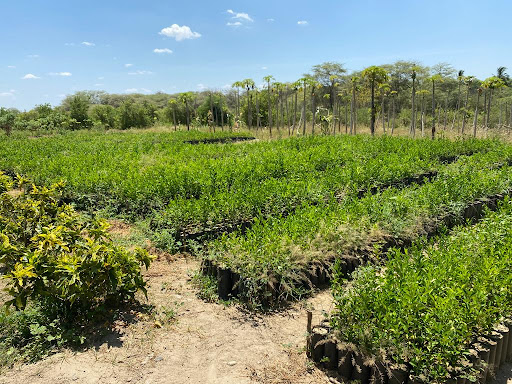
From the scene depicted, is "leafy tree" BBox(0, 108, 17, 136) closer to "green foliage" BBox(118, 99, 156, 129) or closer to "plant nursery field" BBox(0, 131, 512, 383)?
"green foliage" BBox(118, 99, 156, 129)

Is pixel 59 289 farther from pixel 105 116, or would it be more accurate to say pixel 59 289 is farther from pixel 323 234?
pixel 105 116

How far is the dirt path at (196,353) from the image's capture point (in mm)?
3264

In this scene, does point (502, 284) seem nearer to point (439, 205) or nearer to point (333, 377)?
point (333, 377)

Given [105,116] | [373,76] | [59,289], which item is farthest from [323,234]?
[105,116]

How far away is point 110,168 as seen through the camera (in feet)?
33.6

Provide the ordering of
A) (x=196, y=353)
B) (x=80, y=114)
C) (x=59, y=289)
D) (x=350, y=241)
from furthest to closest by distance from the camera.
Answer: (x=80, y=114) < (x=350, y=241) < (x=59, y=289) < (x=196, y=353)

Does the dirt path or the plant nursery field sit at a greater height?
the plant nursery field

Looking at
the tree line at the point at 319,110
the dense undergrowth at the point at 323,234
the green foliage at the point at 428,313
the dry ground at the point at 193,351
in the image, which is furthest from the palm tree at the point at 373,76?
the dry ground at the point at 193,351

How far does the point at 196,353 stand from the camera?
3.62 meters

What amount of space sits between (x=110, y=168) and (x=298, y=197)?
5904 mm

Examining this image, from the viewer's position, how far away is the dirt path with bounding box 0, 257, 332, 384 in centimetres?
326

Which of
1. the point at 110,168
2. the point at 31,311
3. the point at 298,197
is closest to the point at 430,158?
the point at 298,197

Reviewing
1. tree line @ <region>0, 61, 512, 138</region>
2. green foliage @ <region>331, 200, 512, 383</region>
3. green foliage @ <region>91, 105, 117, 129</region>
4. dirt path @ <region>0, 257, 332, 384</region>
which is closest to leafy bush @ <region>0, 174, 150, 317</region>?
dirt path @ <region>0, 257, 332, 384</region>

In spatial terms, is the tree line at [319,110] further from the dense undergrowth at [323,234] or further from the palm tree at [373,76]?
the dense undergrowth at [323,234]
